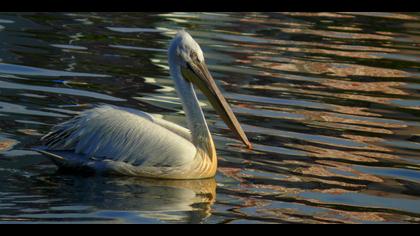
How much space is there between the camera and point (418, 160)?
7.23 metres

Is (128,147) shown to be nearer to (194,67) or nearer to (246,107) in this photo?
(194,67)

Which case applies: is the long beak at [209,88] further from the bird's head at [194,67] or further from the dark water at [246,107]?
the dark water at [246,107]

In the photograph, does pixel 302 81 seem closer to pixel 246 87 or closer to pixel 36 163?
pixel 246 87

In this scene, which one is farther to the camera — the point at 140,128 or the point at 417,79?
the point at 417,79

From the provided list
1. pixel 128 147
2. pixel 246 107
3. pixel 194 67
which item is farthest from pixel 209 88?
pixel 246 107

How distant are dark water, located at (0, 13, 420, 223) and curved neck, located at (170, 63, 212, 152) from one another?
25 centimetres

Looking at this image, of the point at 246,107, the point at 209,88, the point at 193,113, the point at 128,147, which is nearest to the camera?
the point at 128,147

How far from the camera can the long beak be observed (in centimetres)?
698

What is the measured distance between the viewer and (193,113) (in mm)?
6934

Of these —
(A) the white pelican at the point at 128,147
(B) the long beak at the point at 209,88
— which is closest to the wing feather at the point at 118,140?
(A) the white pelican at the point at 128,147

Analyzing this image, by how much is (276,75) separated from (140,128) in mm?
3400

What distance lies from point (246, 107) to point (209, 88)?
1479 mm
